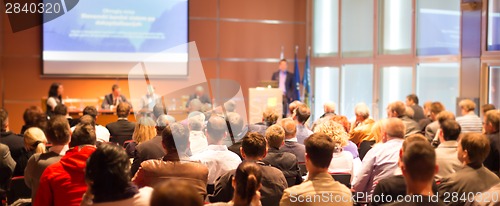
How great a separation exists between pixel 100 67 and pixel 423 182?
→ 9.40 metres

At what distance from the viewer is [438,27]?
10.5 m

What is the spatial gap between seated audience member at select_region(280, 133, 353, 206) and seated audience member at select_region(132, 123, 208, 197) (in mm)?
795

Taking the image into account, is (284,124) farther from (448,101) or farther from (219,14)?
(219,14)

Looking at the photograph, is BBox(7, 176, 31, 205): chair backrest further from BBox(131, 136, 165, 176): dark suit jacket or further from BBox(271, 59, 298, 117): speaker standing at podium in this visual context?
BBox(271, 59, 298, 117): speaker standing at podium

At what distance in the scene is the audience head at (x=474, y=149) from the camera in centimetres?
361

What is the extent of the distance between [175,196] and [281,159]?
2.54 meters

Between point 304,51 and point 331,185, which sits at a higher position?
point 304,51

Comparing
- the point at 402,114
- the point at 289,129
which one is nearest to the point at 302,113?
the point at 289,129

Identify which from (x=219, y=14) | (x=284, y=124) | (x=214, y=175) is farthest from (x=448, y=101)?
(x=214, y=175)

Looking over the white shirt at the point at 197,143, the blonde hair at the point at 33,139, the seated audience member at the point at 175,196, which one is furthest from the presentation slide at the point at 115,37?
the seated audience member at the point at 175,196

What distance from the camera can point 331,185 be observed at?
308cm

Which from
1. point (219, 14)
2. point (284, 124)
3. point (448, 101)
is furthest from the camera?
point (219, 14)

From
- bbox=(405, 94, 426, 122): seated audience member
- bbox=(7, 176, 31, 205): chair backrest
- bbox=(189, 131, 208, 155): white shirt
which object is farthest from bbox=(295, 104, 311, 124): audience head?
bbox=(405, 94, 426, 122): seated audience member

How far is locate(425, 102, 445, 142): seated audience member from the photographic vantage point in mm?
A: 6965
